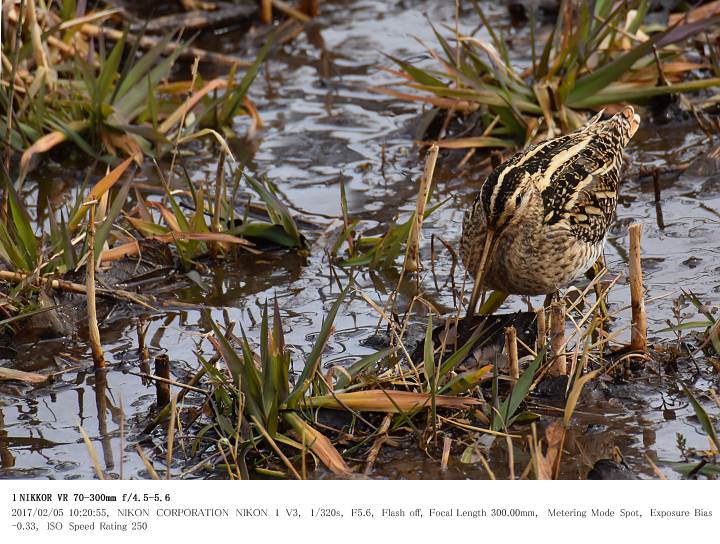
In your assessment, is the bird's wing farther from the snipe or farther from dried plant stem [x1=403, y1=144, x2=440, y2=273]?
dried plant stem [x1=403, y1=144, x2=440, y2=273]

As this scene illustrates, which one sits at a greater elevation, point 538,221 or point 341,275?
point 538,221

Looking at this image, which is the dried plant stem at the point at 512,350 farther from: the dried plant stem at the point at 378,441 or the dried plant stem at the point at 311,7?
the dried plant stem at the point at 311,7

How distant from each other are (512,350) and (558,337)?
247mm

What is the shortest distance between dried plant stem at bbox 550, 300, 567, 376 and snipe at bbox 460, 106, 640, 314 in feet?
1.40

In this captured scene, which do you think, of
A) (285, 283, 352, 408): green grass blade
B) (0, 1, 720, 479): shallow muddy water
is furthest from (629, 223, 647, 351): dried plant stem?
(285, 283, 352, 408): green grass blade

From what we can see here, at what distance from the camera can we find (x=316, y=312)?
5.94 m

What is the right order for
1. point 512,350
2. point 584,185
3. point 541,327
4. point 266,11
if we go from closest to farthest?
point 512,350
point 541,327
point 584,185
point 266,11

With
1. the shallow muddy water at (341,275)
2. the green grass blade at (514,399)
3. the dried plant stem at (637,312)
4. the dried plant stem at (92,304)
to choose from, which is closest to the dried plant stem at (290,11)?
the shallow muddy water at (341,275)

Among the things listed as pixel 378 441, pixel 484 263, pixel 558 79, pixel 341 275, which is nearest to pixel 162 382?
pixel 378 441

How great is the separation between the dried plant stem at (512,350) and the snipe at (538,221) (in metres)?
0.43

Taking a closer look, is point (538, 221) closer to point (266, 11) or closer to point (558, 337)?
point (558, 337)

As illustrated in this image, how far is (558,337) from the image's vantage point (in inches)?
190

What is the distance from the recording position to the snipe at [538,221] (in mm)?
5246
